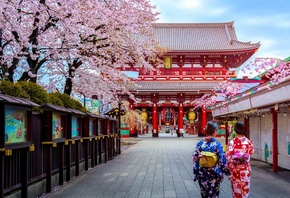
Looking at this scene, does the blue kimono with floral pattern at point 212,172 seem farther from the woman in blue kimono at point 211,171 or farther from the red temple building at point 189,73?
the red temple building at point 189,73

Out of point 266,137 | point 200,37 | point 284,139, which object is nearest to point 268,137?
point 266,137

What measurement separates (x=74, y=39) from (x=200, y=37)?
3749 cm

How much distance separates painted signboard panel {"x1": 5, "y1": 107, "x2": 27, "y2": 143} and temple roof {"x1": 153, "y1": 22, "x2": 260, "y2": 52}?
130 feet

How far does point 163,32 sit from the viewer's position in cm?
5312

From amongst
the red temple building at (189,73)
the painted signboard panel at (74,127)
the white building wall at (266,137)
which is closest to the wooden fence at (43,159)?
the painted signboard panel at (74,127)

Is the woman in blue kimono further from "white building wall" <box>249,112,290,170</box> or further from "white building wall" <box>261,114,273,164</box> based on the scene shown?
"white building wall" <box>261,114,273,164</box>

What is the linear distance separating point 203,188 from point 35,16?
824 centimetres

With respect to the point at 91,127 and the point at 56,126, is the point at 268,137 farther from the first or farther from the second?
the point at 56,126

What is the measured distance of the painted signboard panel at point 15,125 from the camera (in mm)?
6652

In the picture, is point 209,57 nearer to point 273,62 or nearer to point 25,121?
point 273,62

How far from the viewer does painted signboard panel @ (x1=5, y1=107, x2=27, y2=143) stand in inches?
262

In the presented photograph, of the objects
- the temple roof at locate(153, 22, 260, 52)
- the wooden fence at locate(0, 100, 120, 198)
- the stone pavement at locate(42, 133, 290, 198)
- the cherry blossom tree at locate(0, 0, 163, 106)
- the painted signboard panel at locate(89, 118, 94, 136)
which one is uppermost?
the temple roof at locate(153, 22, 260, 52)

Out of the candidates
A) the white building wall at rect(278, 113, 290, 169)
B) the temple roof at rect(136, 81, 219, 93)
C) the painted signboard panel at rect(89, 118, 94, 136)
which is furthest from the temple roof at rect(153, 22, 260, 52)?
the white building wall at rect(278, 113, 290, 169)

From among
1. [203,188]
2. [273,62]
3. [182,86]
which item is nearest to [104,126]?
[273,62]
